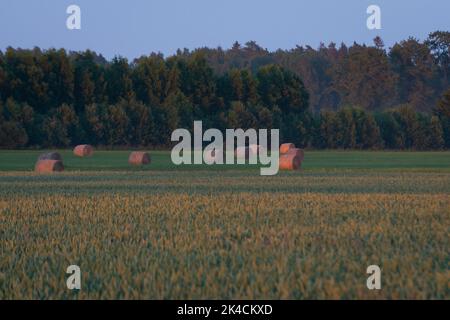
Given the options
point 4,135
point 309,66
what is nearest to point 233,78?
point 4,135

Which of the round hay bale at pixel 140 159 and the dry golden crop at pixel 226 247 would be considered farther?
the round hay bale at pixel 140 159

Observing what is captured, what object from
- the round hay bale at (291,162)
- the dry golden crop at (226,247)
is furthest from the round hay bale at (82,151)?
the dry golden crop at (226,247)

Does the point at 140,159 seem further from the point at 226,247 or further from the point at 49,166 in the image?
the point at 226,247

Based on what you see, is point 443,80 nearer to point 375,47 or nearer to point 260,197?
point 375,47

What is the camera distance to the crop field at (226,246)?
574 centimetres

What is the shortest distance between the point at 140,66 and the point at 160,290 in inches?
2043

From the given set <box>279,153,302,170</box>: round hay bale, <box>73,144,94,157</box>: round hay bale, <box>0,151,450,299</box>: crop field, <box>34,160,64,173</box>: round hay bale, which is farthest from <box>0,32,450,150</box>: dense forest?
<box>0,151,450,299</box>: crop field

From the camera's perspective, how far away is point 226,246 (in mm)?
7777

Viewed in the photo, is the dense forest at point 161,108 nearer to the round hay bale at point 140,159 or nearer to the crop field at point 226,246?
the round hay bale at point 140,159

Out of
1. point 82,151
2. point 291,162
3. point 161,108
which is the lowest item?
point 291,162

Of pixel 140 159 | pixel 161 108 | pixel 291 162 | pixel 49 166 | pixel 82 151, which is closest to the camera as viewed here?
pixel 49 166

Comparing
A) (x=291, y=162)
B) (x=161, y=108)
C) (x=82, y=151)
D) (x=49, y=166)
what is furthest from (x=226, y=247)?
(x=161, y=108)

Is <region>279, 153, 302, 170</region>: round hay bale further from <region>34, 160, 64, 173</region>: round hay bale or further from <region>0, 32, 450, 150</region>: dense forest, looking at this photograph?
<region>0, 32, 450, 150</region>: dense forest

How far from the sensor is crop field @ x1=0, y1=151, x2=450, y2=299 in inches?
226
